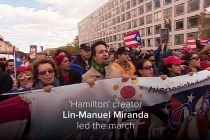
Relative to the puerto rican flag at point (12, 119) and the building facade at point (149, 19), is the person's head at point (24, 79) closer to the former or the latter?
the puerto rican flag at point (12, 119)

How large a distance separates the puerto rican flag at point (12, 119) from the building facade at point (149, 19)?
17328 mm

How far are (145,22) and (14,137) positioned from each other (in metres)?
51.8

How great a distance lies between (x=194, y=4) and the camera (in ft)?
118

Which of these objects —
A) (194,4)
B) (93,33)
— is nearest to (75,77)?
(194,4)

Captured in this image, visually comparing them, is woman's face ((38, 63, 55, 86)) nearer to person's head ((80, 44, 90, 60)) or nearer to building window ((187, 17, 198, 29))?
person's head ((80, 44, 90, 60))

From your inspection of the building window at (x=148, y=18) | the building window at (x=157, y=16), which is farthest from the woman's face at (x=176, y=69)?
the building window at (x=148, y=18)

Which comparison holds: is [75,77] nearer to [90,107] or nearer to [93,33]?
[90,107]

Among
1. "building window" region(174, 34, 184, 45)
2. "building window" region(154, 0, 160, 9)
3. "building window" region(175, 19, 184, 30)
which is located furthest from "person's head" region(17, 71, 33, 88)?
"building window" region(154, 0, 160, 9)

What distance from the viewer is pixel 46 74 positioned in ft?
8.91

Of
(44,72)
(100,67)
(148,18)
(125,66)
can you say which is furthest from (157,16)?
(44,72)

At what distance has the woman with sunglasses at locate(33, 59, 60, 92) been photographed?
2721mm

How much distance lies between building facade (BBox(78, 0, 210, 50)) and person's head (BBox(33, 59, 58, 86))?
16.6 metres

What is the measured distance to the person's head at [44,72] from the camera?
272 centimetres

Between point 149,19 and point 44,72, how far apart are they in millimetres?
49861
